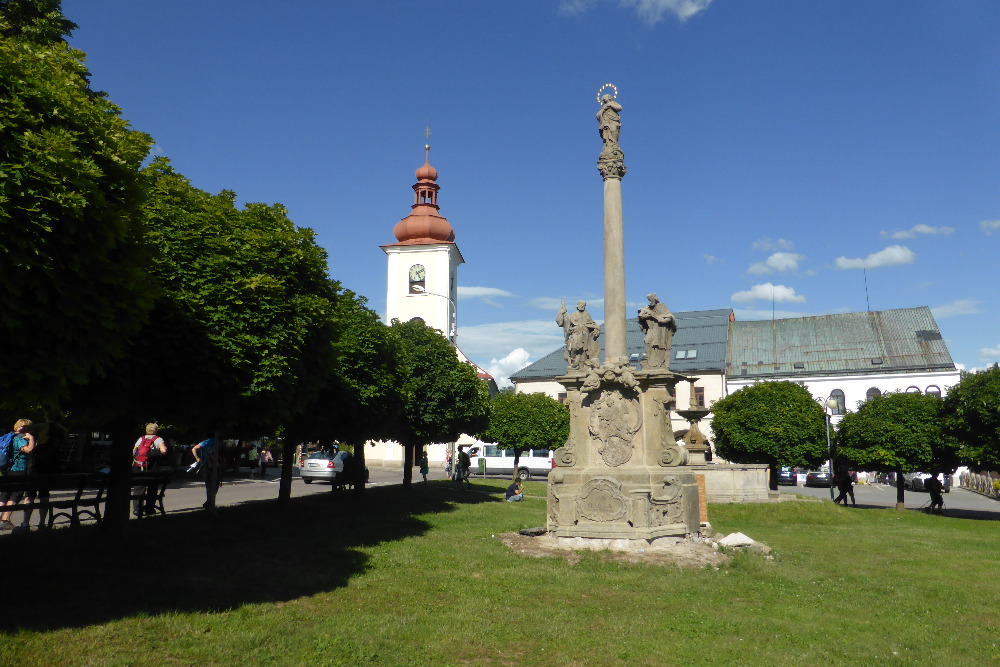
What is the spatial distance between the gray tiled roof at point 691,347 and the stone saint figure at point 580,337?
46.2m

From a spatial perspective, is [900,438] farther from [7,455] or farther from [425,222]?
[425,222]

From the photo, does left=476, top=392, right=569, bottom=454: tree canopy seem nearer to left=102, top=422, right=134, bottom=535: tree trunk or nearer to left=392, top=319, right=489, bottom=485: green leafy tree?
left=392, top=319, right=489, bottom=485: green leafy tree

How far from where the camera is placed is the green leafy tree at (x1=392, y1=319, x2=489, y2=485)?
23188 mm

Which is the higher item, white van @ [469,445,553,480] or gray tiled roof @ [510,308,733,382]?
gray tiled roof @ [510,308,733,382]

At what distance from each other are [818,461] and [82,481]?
30.6m

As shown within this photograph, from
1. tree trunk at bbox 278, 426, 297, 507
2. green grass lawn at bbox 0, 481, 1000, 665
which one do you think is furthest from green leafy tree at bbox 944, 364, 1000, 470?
tree trunk at bbox 278, 426, 297, 507

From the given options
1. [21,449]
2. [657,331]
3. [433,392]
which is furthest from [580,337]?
[433,392]

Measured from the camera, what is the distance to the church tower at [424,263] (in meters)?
58.7

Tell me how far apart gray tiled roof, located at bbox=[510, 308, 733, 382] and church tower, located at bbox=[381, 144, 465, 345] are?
8.92 m

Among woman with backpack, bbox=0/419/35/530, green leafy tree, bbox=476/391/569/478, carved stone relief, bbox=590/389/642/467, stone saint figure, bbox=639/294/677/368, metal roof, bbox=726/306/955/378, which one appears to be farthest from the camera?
metal roof, bbox=726/306/955/378

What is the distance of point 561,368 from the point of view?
208ft

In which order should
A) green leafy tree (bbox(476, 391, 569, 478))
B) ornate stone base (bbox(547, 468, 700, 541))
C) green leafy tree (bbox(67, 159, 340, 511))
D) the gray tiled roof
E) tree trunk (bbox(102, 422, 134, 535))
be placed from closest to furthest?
green leafy tree (bbox(67, 159, 340, 511)) < tree trunk (bbox(102, 422, 134, 535)) < ornate stone base (bbox(547, 468, 700, 541)) < green leafy tree (bbox(476, 391, 569, 478)) < the gray tiled roof

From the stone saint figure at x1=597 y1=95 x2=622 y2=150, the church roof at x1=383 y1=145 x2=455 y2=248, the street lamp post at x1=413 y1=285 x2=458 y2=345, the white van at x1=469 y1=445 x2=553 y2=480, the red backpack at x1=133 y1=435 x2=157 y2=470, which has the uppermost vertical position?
the church roof at x1=383 y1=145 x2=455 y2=248

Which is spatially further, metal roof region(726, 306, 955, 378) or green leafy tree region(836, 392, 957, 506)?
metal roof region(726, 306, 955, 378)
